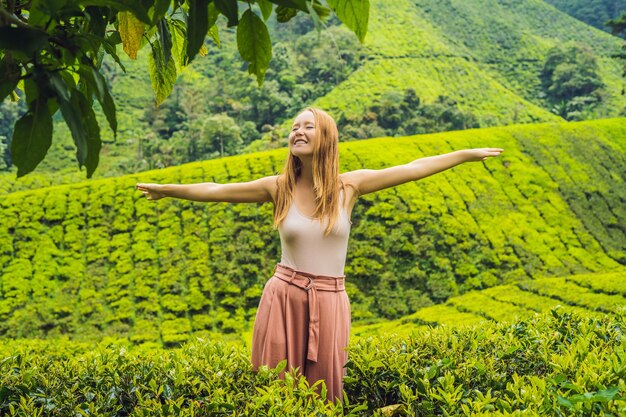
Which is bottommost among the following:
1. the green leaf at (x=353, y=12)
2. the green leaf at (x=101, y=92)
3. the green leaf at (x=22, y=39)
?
the green leaf at (x=101, y=92)

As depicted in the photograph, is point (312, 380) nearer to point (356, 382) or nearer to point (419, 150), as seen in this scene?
point (356, 382)

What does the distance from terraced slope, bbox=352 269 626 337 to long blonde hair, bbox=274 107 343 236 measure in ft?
18.8

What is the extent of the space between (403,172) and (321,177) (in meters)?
0.33

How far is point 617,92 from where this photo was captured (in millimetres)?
27328

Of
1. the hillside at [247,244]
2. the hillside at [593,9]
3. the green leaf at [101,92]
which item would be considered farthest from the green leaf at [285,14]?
the hillside at [593,9]

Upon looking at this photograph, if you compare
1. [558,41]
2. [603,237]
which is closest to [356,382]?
[603,237]

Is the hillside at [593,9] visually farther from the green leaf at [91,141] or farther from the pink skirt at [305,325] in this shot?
the green leaf at [91,141]

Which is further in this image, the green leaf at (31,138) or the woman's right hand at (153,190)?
the woman's right hand at (153,190)

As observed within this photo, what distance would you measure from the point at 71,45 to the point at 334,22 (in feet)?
113

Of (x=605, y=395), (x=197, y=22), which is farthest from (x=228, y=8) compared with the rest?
(x=605, y=395)

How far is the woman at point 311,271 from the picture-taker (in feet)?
6.63

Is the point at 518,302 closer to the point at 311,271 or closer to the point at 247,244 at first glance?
the point at 247,244

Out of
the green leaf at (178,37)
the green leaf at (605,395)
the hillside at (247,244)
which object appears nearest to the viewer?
the green leaf at (178,37)

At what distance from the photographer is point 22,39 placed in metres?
0.66
